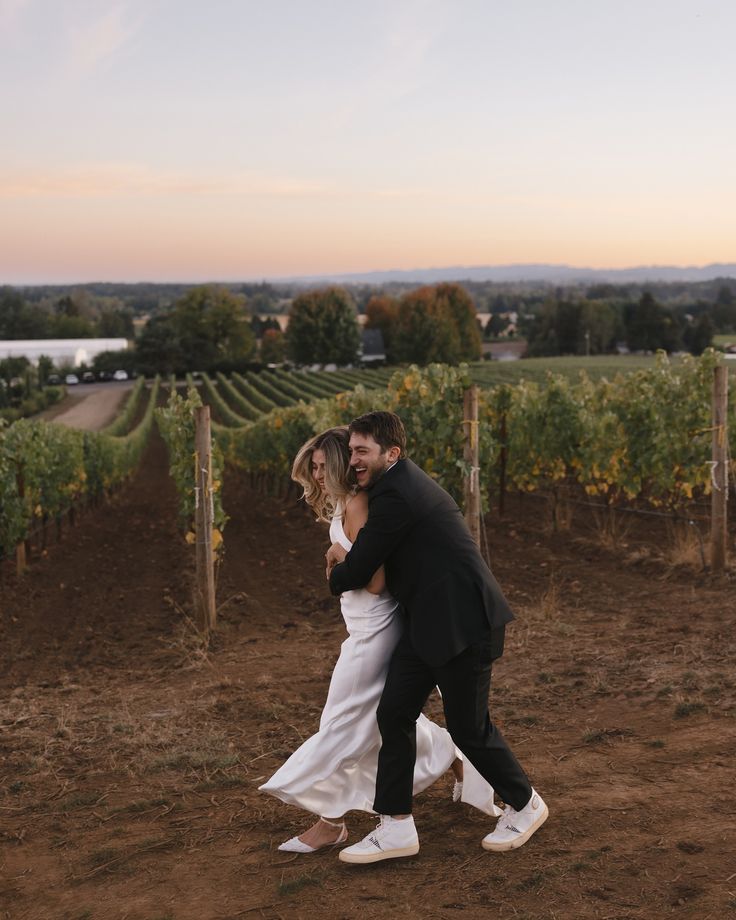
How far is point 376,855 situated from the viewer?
344 centimetres

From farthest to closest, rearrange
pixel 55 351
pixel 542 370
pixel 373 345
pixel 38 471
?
pixel 373 345 → pixel 55 351 → pixel 542 370 → pixel 38 471

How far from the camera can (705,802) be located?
373 cm

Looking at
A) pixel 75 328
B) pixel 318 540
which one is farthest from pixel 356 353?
pixel 318 540

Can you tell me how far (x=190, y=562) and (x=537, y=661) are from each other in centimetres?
624

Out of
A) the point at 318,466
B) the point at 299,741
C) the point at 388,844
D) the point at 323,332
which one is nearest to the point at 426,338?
the point at 323,332

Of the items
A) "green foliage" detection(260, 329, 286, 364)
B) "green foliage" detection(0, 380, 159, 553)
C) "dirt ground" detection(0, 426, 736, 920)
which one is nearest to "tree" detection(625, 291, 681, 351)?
"green foliage" detection(260, 329, 286, 364)

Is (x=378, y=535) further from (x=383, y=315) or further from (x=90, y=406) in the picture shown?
(x=383, y=315)

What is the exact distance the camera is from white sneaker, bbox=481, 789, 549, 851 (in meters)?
3.47

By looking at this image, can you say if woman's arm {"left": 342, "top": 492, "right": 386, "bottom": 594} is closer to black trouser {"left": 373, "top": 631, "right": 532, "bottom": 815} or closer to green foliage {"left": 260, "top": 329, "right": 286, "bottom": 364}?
black trouser {"left": 373, "top": 631, "right": 532, "bottom": 815}

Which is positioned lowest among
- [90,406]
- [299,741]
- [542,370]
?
[90,406]

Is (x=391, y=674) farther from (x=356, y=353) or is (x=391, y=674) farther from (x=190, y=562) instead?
(x=356, y=353)

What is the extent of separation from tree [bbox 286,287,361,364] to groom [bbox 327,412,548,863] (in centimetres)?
9339

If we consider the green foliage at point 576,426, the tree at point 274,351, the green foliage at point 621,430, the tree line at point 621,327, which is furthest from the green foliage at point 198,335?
the green foliage at point 621,430

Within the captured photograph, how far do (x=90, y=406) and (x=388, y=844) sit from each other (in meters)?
62.2
